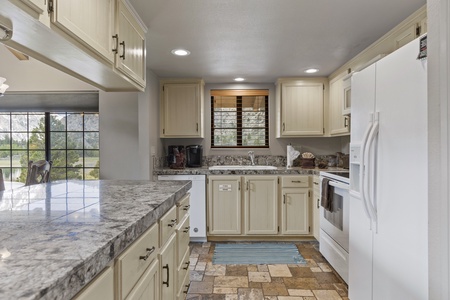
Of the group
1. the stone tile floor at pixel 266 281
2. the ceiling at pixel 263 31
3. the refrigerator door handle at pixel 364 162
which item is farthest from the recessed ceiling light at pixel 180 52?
the stone tile floor at pixel 266 281

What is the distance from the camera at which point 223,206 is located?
3422 millimetres

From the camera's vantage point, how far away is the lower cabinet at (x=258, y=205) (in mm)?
3379

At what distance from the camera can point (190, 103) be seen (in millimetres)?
3688

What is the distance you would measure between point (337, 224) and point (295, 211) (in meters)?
0.98

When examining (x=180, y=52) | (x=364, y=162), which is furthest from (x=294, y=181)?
(x=180, y=52)

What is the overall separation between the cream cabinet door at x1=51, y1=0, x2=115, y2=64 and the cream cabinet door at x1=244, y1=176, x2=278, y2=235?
234 cm

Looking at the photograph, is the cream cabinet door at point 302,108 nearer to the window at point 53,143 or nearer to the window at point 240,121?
the window at point 240,121

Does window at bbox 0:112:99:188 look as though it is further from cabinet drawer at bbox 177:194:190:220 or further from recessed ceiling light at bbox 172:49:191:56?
cabinet drawer at bbox 177:194:190:220

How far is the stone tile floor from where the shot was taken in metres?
2.19

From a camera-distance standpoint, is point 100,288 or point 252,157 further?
point 252,157

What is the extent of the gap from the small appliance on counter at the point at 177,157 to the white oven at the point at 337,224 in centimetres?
189

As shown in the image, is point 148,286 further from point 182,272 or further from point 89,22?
point 89,22

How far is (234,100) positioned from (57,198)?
3.03m

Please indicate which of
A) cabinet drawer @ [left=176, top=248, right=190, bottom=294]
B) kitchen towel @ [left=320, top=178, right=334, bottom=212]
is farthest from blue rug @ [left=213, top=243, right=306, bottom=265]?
cabinet drawer @ [left=176, top=248, right=190, bottom=294]
